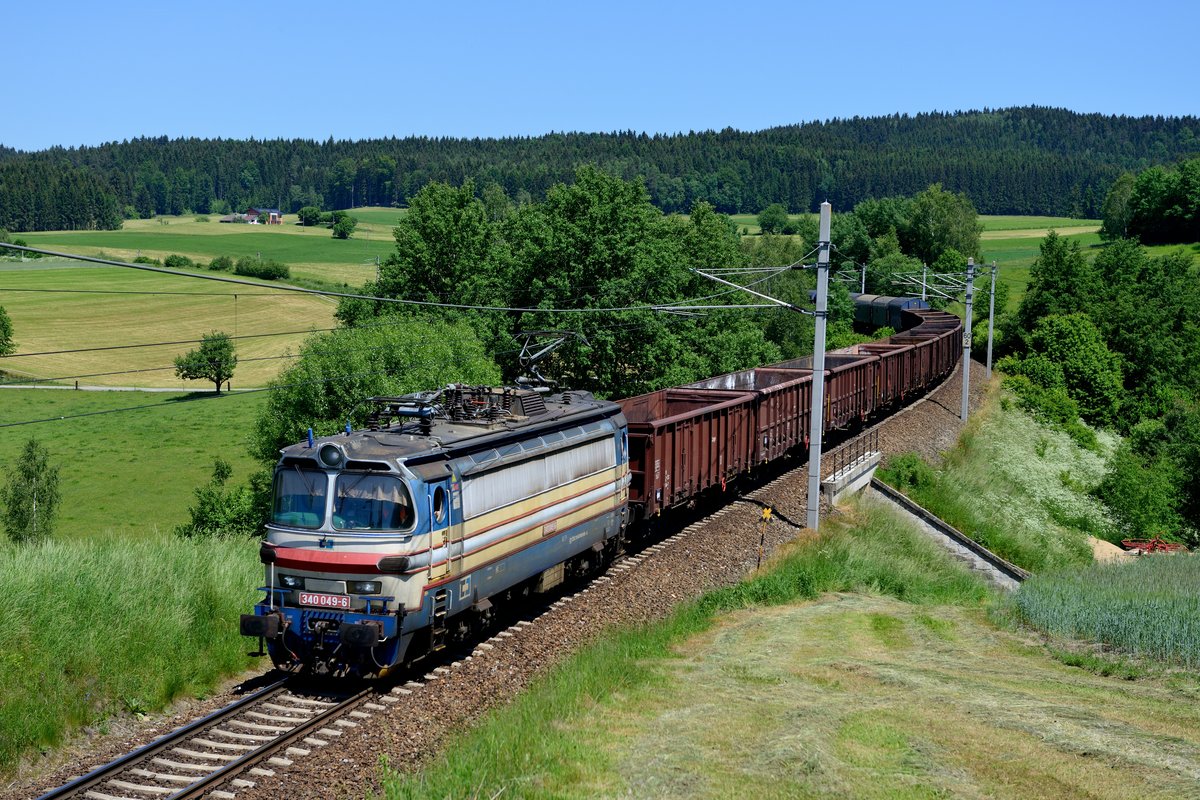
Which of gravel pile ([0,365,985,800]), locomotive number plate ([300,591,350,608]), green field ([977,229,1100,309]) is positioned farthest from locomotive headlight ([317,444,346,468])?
green field ([977,229,1100,309])

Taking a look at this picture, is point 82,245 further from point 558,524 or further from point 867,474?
point 558,524

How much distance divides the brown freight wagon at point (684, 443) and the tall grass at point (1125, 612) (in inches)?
298

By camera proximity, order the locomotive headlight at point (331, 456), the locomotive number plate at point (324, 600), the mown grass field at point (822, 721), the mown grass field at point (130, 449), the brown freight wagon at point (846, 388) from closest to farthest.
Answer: the mown grass field at point (822, 721), the locomotive number plate at point (324, 600), the locomotive headlight at point (331, 456), the brown freight wagon at point (846, 388), the mown grass field at point (130, 449)

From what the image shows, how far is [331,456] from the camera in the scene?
14477 mm

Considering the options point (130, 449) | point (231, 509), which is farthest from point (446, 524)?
point (130, 449)

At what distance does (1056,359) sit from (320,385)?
5244cm

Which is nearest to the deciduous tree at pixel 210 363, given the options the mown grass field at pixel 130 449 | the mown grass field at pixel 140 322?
the mown grass field at pixel 140 322

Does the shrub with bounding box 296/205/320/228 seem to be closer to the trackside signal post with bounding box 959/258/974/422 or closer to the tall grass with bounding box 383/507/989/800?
the trackside signal post with bounding box 959/258/974/422

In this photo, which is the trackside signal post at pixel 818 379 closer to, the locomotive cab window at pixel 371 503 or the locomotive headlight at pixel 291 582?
the locomotive cab window at pixel 371 503

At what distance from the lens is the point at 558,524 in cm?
1842

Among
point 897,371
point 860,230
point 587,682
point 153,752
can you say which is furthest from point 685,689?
point 860,230

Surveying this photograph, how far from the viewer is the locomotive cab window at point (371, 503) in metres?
14.3

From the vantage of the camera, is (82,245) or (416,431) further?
(82,245)

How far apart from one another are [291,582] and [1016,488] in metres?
36.8
